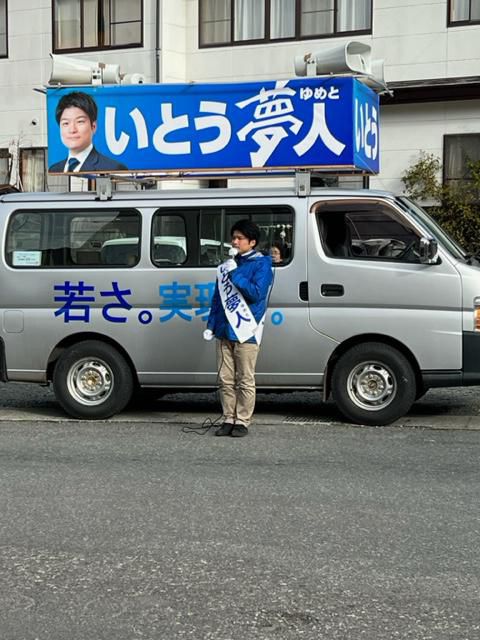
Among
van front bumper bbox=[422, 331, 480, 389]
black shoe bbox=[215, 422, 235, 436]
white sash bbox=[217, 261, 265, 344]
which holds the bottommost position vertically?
black shoe bbox=[215, 422, 235, 436]

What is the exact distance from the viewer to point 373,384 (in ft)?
29.3

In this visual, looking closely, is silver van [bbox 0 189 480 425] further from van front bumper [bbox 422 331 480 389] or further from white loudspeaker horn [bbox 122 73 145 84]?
white loudspeaker horn [bbox 122 73 145 84]

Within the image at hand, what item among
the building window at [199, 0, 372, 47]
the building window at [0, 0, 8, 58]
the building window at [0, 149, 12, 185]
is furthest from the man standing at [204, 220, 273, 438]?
the building window at [0, 0, 8, 58]

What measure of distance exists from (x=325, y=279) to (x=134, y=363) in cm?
196

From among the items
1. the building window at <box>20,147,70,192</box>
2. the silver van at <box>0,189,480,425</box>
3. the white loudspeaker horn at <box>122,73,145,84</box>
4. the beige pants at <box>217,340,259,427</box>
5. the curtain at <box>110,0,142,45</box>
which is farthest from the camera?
the building window at <box>20,147,70,192</box>

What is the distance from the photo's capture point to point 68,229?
9445 mm

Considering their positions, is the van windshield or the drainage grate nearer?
the van windshield

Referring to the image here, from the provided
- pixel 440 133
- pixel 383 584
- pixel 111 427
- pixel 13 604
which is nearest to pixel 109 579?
pixel 13 604

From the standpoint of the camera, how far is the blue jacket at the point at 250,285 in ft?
27.4

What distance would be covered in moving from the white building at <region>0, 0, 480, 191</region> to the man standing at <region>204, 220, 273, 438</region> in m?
10.7

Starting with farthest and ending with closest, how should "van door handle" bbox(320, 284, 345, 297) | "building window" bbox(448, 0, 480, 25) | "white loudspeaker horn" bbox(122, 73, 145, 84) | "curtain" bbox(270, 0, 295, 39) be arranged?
"curtain" bbox(270, 0, 295, 39)
"building window" bbox(448, 0, 480, 25)
"white loudspeaker horn" bbox(122, 73, 145, 84)
"van door handle" bbox(320, 284, 345, 297)

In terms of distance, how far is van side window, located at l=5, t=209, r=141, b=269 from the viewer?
9297mm

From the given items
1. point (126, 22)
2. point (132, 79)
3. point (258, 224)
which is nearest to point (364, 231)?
point (258, 224)

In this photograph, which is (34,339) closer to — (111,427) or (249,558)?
(111,427)
